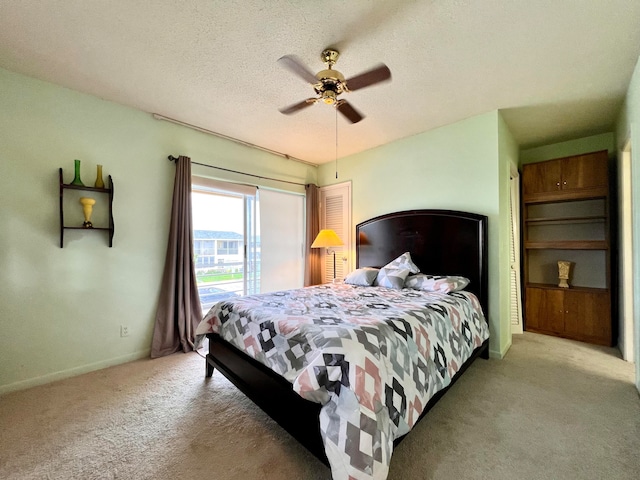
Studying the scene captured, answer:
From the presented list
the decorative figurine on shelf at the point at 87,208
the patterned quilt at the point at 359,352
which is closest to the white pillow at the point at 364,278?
the patterned quilt at the point at 359,352

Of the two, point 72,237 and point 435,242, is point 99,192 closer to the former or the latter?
point 72,237

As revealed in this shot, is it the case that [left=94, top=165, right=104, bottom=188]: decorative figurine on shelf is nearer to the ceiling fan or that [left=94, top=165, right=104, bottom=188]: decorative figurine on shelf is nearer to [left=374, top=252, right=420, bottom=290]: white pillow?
the ceiling fan

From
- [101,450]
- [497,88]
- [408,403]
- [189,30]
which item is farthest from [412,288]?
[189,30]

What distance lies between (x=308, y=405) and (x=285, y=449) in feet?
1.36

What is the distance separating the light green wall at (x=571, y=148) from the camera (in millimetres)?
3389

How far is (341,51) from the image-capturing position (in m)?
1.99

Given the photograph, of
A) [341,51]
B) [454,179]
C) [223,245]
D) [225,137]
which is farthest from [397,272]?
[225,137]

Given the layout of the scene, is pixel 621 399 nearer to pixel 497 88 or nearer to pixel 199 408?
pixel 497 88

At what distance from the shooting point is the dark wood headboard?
2883 mm

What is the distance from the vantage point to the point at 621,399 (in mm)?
2043

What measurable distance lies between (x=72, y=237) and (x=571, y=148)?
246 inches

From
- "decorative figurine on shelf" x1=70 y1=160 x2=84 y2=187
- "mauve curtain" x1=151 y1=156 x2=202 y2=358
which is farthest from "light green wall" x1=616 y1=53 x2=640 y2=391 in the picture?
"decorative figurine on shelf" x1=70 y1=160 x2=84 y2=187

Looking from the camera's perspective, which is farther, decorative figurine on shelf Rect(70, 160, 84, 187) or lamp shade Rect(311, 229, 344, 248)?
lamp shade Rect(311, 229, 344, 248)

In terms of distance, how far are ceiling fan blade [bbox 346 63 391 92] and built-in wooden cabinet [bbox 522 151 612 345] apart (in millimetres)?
3154
